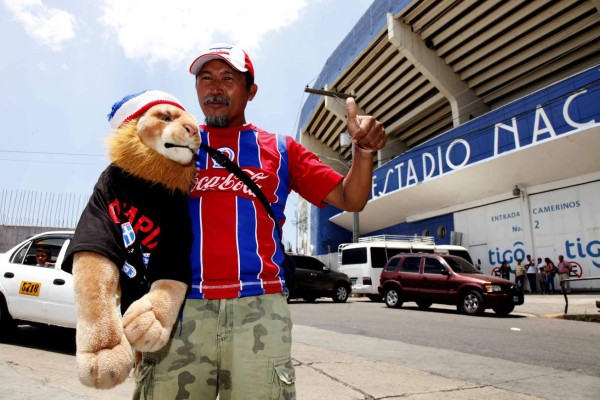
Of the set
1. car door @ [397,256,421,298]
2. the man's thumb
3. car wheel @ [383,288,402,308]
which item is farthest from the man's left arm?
car wheel @ [383,288,402,308]

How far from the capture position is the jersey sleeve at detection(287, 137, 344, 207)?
1817mm

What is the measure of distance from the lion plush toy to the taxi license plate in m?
5.21

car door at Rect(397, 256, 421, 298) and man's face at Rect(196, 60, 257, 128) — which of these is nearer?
man's face at Rect(196, 60, 257, 128)

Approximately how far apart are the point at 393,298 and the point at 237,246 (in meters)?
11.5

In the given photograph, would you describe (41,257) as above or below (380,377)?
above

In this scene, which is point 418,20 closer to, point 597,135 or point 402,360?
point 597,135

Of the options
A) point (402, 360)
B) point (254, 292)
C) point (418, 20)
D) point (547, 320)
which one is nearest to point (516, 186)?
point (418, 20)

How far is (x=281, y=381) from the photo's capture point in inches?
55.7

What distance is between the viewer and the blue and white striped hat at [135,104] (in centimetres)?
162

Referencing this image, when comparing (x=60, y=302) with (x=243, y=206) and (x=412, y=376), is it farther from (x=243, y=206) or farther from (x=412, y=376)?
(x=243, y=206)

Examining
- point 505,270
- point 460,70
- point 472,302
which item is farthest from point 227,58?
point 460,70

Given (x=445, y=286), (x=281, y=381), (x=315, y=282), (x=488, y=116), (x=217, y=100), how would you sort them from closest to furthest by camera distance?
(x=281, y=381)
(x=217, y=100)
(x=445, y=286)
(x=315, y=282)
(x=488, y=116)

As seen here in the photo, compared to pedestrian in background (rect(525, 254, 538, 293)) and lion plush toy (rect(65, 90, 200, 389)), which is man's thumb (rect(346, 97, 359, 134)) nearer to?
lion plush toy (rect(65, 90, 200, 389))

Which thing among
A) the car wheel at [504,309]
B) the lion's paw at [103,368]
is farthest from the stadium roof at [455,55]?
the lion's paw at [103,368]
